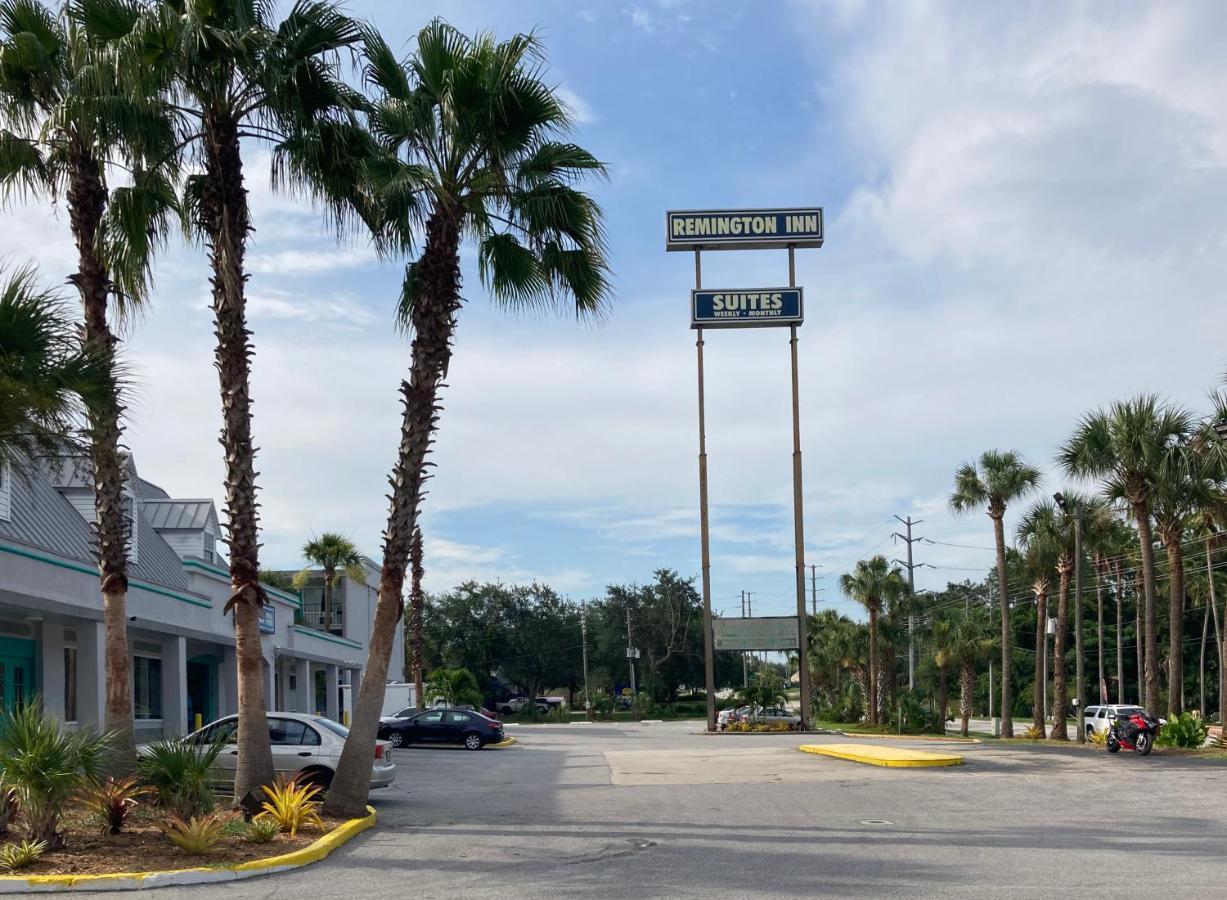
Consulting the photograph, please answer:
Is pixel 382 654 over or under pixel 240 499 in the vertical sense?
under

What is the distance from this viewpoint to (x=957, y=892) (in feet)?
34.1

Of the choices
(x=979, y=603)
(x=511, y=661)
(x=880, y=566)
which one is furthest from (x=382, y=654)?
(x=979, y=603)

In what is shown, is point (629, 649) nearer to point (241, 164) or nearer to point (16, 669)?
point (16, 669)

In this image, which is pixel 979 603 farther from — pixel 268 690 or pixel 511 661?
pixel 268 690

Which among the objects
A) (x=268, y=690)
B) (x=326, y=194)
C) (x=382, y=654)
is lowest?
(x=268, y=690)

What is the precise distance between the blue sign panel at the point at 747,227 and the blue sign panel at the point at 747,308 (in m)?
1.73

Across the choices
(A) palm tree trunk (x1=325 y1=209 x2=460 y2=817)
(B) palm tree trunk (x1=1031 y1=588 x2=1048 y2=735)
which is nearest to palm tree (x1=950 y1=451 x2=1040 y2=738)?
(B) palm tree trunk (x1=1031 y1=588 x2=1048 y2=735)

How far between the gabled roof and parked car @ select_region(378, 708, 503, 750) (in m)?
9.11

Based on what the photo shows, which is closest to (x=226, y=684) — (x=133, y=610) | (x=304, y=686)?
(x=304, y=686)

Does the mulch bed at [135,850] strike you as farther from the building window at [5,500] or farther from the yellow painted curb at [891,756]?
the yellow painted curb at [891,756]

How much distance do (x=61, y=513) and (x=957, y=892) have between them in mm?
21696

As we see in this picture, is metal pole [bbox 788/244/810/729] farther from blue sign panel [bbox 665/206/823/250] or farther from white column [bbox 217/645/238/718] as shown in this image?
white column [bbox 217/645/238/718]

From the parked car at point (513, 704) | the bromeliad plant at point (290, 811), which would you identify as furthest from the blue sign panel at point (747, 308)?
the parked car at point (513, 704)

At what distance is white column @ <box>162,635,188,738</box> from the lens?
27.9 meters
